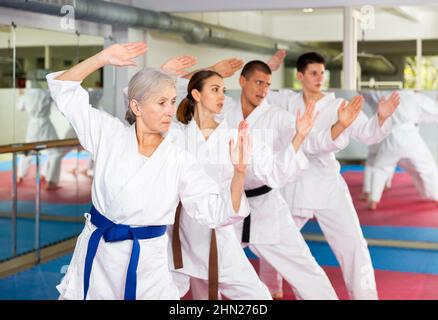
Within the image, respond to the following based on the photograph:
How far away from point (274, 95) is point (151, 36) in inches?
62.0

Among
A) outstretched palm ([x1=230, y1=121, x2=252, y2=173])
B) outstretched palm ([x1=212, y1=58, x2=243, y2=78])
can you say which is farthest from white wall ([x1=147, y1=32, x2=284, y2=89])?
outstretched palm ([x1=230, y1=121, x2=252, y2=173])

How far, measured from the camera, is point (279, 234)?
13.9ft

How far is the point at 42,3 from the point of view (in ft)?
16.2

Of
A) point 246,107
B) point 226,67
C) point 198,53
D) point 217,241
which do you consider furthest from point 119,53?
point 198,53

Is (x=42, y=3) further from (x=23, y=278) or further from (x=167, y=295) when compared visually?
(x=167, y=295)

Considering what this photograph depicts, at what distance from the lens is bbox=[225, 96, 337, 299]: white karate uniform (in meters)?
4.19

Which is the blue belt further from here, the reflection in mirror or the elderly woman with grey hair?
the reflection in mirror

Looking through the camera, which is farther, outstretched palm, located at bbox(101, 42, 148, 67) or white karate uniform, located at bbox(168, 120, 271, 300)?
white karate uniform, located at bbox(168, 120, 271, 300)

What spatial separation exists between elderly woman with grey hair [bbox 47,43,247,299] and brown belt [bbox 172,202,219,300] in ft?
2.51

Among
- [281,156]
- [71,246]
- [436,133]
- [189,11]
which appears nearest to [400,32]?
[436,133]

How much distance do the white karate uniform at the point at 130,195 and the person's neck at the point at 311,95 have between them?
7.11 ft

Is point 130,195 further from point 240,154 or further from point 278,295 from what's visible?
point 278,295

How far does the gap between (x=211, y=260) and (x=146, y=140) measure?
1032 mm

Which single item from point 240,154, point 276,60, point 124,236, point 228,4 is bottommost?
point 124,236
